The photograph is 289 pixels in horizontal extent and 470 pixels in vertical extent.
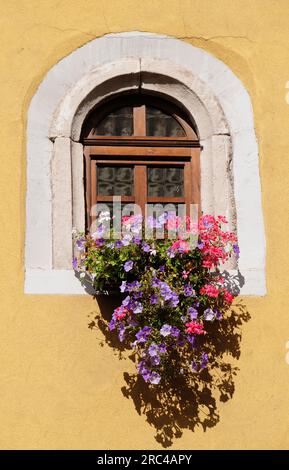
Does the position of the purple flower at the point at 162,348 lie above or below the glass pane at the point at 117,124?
below

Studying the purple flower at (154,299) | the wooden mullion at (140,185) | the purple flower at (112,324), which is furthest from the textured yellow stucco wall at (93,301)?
the wooden mullion at (140,185)

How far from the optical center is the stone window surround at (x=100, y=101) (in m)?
5.55

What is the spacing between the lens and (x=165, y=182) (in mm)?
5848

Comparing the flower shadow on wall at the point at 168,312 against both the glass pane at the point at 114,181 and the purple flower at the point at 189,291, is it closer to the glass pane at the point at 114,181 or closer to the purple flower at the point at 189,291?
the purple flower at the point at 189,291

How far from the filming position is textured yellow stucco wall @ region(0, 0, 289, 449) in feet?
17.3

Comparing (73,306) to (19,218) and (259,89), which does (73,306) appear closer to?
(19,218)

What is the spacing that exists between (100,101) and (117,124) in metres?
0.17

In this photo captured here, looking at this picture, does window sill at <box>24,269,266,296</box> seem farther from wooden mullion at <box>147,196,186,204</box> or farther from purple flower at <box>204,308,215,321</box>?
wooden mullion at <box>147,196,186,204</box>

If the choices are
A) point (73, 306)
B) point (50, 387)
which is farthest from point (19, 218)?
point (50, 387)

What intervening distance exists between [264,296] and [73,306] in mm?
1056

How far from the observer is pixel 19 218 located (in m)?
5.55

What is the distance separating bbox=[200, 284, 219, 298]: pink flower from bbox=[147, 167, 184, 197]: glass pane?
0.71 metres

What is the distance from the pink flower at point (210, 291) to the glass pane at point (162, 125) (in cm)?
104

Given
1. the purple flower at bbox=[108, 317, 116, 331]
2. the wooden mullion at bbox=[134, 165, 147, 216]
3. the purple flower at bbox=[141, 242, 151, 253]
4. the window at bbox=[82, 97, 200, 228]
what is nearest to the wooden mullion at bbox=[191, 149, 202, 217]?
the window at bbox=[82, 97, 200, 228]
